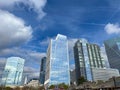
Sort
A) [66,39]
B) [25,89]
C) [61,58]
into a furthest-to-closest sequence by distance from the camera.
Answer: [66,39], [61,58], [25,89]

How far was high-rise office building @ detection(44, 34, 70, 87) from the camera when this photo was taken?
571 feet

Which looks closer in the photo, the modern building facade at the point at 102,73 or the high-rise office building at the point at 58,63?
the high-rise office building at the point at 58,63

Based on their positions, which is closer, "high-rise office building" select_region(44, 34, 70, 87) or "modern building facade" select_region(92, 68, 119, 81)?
"high-rise office building" select_region(44, 34, 70, 87)

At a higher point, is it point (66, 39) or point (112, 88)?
point (66, 39)

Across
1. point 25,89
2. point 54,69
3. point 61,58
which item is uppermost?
point 61,58

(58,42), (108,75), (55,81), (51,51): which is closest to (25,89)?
(55,81)

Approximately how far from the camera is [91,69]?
199 meters

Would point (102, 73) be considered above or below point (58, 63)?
below

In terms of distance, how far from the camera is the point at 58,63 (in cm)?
17975

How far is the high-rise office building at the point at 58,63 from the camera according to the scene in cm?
17400

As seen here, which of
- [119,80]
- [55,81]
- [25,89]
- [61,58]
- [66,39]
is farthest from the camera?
[66,39]

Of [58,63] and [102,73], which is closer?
[58,63]

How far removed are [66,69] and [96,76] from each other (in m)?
38.8

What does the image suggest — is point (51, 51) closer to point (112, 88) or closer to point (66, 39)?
point (66, 39)
